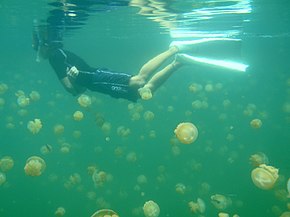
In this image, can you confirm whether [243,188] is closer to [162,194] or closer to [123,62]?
[162,194]

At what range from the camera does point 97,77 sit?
8.85 meters

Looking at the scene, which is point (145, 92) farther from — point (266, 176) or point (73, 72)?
point (266, 176)

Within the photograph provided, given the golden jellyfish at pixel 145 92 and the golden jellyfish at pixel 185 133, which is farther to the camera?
the golden jellyfish at pixel 145 92

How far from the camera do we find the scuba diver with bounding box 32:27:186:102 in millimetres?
8750

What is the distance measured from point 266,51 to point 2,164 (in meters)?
34.3

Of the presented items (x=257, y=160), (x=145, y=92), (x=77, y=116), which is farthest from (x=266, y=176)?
(x=77, y=116)

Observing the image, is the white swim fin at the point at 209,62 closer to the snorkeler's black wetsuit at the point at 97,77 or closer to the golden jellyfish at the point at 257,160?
the snorkeler's black wetsuit at the point at 97,77

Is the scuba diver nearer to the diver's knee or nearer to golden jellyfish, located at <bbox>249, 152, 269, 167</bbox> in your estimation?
the diver's knee

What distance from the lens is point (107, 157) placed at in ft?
82.8

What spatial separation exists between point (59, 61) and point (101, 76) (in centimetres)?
122

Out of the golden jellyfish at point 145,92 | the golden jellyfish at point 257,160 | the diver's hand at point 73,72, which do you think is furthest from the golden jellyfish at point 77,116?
the golden jellyfish at point 257,160

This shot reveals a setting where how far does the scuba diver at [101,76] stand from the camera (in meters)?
8.75

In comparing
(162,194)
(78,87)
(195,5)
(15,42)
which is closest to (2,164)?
(78,87)

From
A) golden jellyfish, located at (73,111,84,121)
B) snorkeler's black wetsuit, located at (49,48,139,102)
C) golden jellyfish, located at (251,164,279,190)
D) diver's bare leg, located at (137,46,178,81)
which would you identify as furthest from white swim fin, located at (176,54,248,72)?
golden jellyfish, located at (73,111,84,121)
